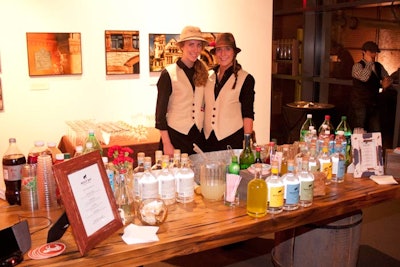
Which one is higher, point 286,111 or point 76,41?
point 76,41

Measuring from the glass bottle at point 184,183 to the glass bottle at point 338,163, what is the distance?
0.79 meters

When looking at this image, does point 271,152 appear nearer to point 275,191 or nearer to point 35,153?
point 275,191

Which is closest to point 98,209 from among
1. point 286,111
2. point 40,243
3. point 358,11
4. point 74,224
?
point 74,224

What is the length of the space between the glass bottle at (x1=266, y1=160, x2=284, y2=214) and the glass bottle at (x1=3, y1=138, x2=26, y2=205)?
1.12m

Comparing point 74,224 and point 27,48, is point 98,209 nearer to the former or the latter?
point 74,224

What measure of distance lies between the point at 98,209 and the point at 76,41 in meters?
3.16

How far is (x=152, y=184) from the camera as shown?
73.4 inches

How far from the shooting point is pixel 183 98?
9.95ft

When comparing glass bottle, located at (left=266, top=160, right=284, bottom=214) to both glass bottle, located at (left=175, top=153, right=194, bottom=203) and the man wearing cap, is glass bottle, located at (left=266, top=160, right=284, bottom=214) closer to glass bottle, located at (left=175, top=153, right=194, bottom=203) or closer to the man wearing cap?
glass bottle, located at (left=175, top=153, right=194, bottom=203)

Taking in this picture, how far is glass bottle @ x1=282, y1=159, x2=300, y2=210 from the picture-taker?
190 cm

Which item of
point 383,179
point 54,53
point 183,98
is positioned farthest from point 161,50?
point 383,179

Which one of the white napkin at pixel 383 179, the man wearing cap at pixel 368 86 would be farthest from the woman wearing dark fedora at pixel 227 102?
the man wearing cap at pixel 368 86

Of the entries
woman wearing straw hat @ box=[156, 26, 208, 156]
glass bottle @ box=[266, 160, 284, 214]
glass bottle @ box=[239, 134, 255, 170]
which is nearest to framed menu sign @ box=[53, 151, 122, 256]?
glass bottle @ box=[266, 160, 284, 214]

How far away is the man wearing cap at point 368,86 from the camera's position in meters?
5.39
